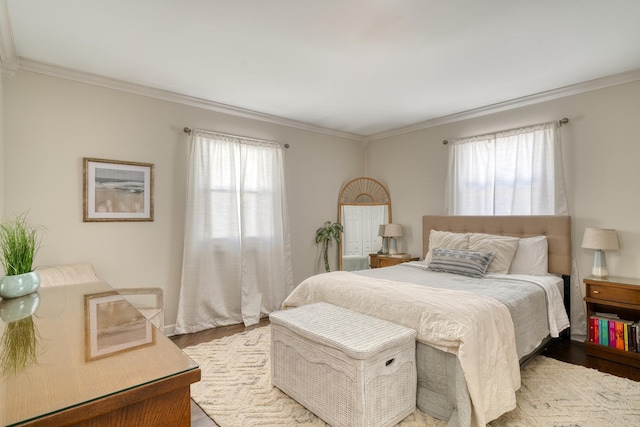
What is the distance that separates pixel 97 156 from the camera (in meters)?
3.10

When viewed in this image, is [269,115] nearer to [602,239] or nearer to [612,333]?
[602,239]

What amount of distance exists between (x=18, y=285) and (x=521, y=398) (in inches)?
122

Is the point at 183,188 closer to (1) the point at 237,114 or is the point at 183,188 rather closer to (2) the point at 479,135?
(1) the point at 237,114

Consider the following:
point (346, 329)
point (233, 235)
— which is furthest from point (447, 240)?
point (233, 235)

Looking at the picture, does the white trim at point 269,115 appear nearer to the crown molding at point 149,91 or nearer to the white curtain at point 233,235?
the crown molding at point 149,91

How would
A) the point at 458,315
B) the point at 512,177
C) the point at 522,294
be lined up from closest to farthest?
the point at 458,315 → the point at 522,294 → the point at 512,177

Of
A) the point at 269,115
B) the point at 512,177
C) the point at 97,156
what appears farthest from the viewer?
the point at 269,115

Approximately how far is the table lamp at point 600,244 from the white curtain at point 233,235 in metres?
3.28

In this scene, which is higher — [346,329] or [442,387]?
[346,329]

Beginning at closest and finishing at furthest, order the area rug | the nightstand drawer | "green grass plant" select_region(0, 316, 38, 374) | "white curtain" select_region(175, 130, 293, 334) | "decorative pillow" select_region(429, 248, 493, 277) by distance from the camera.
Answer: "green grass plant" select_region(0, 316, 38, 374) → the area rug → the nightstand drawer → "decorative pillow" select_region(429, 248, 493, 277) → "white curtain" select_region(175, 130, 293, 334)

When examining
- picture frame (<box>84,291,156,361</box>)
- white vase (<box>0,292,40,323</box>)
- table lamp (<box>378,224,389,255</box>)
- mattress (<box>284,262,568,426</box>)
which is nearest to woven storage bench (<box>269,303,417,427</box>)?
mattress (<box>284,262,568,426</box>)

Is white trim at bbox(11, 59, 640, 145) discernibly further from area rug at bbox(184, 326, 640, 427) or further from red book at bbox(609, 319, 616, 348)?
area rug at bbox(184, 326, 640, 427)

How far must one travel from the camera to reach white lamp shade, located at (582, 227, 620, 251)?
293cm

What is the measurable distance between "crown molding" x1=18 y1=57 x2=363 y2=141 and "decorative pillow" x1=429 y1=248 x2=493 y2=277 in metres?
2.60
